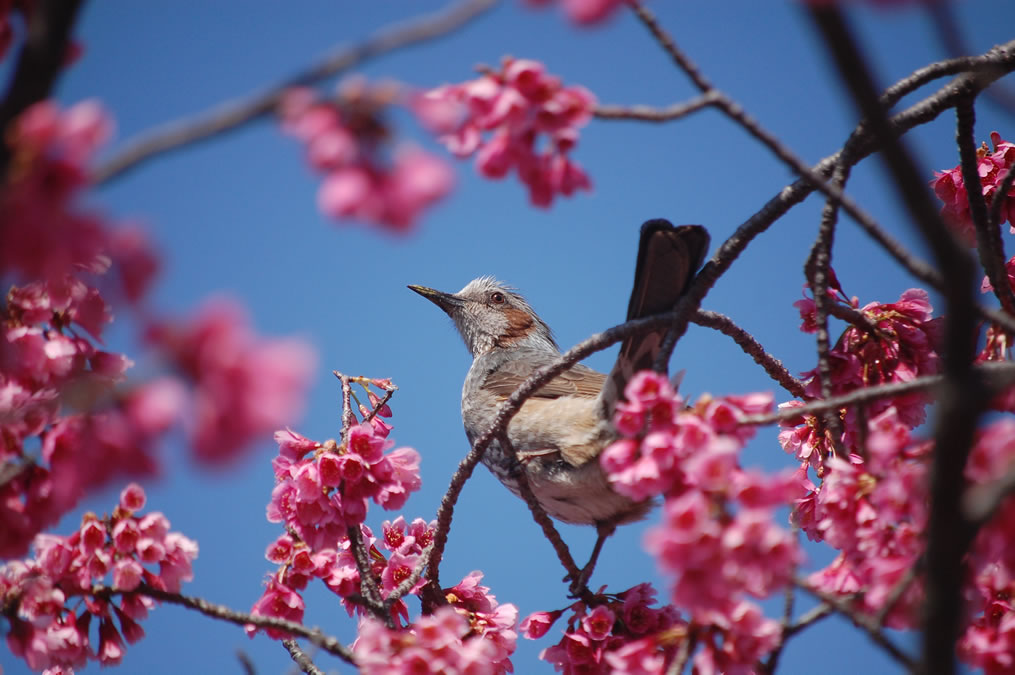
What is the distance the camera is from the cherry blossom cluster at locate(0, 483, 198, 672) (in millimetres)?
2242

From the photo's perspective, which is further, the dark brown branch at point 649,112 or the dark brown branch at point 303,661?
the dark brown branch at point 303,661

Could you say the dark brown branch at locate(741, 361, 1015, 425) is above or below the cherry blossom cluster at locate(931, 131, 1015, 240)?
below

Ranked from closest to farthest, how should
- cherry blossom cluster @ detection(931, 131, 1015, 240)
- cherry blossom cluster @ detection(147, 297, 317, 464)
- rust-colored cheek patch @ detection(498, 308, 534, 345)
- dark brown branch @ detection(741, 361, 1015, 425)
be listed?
cherry blossom cluster @ detection(147, 297, 317, 464) < dark brown branch @ detection(741, 361, 1015, 425) < cherry blossom cluster @ detection(931, 131, 1015, 240) < rust-colored cheek patch @ detection(498, 308, 534, 345)

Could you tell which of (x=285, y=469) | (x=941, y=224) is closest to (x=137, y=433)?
(x=941, y=224)

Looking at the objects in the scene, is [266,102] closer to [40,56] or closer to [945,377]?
[40,56]

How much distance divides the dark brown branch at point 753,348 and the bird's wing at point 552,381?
3.02 feet

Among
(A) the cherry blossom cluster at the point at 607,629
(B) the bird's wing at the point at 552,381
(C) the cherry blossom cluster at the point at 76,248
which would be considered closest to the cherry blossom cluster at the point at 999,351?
(A) the cherry blossom cluster at the point at 607,629

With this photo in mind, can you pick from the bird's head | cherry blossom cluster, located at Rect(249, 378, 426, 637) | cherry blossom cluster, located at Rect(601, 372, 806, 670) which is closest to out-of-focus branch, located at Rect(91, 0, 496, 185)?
cherry blossom cluster, located at Rect(601, 372, 806, 670)

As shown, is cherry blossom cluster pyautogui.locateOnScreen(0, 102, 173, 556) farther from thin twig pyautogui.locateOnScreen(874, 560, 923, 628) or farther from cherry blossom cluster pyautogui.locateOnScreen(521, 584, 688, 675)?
cherry blossom cluster pyautogui.locateOnScreen(521, 584, 688, 675)

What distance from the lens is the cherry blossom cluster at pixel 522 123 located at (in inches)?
69.5

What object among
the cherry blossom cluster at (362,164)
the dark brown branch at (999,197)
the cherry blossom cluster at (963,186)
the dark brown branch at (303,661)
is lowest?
the dark brown branch at (303,661)

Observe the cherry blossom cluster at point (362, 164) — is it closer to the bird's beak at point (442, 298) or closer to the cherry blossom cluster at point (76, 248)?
the cherry blossom cluster at point (76, 248)

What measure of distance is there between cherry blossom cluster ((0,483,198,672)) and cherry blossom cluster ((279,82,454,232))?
55.4 inches

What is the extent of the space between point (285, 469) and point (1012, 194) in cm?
280
